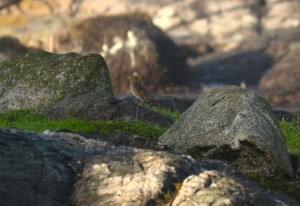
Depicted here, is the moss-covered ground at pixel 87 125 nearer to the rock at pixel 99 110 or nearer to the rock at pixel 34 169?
the rock at pixel 99 110

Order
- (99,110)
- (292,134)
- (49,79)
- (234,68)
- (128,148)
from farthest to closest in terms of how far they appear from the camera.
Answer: (234,68)
(49,79)
(292,134)
(99,110)
(128,148)

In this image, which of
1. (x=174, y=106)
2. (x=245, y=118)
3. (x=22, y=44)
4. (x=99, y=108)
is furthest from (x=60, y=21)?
(x=245, y=118)

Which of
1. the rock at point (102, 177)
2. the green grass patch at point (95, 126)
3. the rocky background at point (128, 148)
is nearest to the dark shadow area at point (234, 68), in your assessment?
the rocky background at point (128, 148)

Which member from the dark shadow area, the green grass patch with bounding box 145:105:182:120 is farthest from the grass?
the dark shadow area

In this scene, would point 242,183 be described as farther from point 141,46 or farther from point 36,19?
point 36,19

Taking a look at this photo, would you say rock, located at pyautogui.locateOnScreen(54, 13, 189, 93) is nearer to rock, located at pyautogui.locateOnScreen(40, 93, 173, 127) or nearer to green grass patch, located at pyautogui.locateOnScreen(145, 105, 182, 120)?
green grass patch, located at pyautogui.locateOnScreen(145, 105, 182, 120)

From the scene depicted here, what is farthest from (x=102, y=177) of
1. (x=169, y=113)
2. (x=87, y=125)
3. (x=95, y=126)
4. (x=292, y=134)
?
(x=169, y=113)

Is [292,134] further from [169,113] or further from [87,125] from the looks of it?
[87,125]
